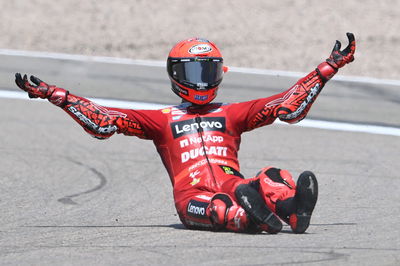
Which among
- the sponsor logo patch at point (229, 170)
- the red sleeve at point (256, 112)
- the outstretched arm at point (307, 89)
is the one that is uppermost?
the outstretched arm at point (307, 89)

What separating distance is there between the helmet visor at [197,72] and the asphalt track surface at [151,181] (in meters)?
1.16

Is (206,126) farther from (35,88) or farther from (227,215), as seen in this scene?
(35,88)

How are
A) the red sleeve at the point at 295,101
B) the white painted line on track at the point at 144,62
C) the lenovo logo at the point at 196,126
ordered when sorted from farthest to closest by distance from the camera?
the white painted line on track at the point at 144,62, the lenovo logo at the point at 196,126, the red sleeve at the point at 295,101

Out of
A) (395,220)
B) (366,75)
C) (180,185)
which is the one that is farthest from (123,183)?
(366,75)

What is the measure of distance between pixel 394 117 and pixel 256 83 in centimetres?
247

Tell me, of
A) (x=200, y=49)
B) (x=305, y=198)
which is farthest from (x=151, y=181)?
(x=305, y=198)

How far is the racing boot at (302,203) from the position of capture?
6.50 meters

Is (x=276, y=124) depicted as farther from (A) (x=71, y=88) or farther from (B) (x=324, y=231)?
(B) (x=324, y=231)

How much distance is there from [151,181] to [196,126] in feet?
8.03

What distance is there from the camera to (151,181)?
991cm

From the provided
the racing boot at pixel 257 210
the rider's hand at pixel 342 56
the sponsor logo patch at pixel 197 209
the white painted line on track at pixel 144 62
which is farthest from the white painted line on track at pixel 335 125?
the racing boot at pixel 257 210

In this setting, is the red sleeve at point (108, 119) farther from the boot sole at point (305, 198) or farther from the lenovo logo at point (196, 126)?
the boot sole at point (305, 198)

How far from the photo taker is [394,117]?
1276 centimetres

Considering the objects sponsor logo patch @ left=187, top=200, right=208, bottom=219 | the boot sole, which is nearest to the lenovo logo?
Result: sponsor logo patch @ left=187, top=200, right=208, bottom=219
